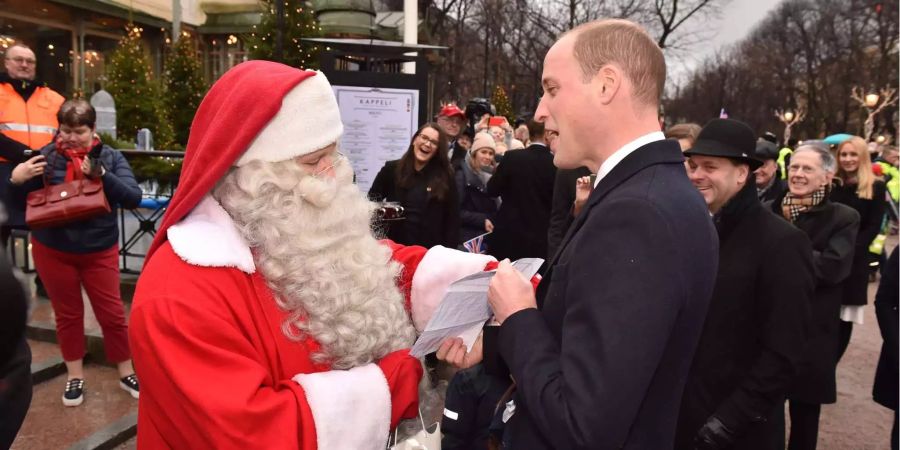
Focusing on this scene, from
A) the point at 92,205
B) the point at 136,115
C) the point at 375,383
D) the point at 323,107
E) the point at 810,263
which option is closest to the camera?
the point at 375,383

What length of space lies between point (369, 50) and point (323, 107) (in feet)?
18.9

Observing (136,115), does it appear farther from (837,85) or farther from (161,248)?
(837,85)

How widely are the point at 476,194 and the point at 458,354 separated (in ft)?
16.8

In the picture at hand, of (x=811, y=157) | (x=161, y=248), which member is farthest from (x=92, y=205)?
(x=811, y=157)

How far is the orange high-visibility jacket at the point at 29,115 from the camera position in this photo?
18.9ft

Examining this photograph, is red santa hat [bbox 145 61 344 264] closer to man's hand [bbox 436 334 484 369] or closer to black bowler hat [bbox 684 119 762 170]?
man's hand [bbox 436 334 484 369]

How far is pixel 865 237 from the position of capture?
540 centimetres

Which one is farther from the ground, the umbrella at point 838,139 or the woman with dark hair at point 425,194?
the umbrella at point 838,139

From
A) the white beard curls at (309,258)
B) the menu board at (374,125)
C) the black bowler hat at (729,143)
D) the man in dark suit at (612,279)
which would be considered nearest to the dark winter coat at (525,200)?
the menu board at (374,125)

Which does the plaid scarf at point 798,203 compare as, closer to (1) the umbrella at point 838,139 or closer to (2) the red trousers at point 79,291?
(1) the umbrella at point 838,139

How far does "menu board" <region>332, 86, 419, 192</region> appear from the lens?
21.3 ft

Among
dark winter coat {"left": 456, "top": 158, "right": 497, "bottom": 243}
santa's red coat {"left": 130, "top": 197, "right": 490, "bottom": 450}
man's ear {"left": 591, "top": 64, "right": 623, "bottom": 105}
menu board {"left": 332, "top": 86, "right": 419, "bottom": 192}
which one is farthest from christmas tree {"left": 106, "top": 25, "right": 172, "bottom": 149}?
man's ear {"left": 591, "top": 64, "right": 623, "bottom": 105}

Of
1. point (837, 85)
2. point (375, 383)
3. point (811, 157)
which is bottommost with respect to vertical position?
point (375, 383)

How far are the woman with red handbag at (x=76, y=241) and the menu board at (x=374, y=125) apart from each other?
8.12 ft
